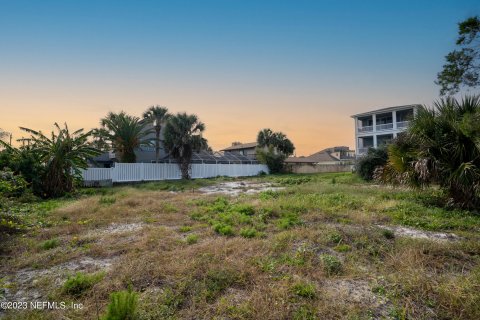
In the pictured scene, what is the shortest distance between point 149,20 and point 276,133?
30942 mm

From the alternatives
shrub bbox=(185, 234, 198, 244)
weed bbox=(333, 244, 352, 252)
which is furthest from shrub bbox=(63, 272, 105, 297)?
weed bbox=(333, 244, 352, 252)

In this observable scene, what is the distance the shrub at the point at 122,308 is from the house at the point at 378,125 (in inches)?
1223

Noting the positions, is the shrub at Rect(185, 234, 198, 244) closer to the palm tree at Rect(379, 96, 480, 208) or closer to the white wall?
the palm tree at Rect(379, 96, 480, 208)

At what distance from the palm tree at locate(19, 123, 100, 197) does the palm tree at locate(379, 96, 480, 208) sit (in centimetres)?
1548

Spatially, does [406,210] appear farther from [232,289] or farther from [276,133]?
[276,133]

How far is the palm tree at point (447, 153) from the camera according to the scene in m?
7.32

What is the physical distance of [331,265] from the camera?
12.6 feet

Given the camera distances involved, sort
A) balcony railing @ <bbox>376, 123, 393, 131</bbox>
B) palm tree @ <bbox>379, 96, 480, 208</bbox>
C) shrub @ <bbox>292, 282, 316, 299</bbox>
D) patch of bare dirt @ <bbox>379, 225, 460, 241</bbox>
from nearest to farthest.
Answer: shrub @ <bbox>292, 282, 316, 299</bbox>
patch of bare dirt @ <bbox>379, 225, 460, 241</bbox>
palm tree @ <bbox>379, 96, 480, 208</bbox>
balcony railing @ <bbox>376, 123, 393, 131</bbox>

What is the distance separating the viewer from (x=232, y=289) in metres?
3.30

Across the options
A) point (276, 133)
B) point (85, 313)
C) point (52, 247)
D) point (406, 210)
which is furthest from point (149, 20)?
point (276, 133)

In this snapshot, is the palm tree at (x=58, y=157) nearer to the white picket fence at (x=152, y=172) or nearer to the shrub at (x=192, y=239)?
the white picket fence at (x=152, y=172)

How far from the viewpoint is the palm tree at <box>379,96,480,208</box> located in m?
7.32

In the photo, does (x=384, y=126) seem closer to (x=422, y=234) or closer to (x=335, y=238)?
(x=422, y=234)

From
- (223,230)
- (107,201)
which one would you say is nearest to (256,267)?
(223,230)
